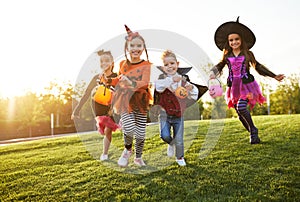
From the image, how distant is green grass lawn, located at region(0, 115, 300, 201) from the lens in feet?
11.1

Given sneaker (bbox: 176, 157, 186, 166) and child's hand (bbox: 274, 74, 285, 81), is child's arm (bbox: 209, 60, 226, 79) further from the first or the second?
sneaker (bbox: 176, 157, 186, 166)

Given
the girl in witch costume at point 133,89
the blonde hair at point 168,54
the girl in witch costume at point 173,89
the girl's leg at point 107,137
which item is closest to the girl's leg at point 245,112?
the girl in witch costume at point 173,89

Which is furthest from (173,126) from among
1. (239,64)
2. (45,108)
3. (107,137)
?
(45,108)

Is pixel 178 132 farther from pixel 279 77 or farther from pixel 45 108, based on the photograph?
pixel 45 108

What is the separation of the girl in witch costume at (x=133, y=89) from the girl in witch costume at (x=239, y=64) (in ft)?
3.23

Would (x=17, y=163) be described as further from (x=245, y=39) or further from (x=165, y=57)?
(x=245, y=39)

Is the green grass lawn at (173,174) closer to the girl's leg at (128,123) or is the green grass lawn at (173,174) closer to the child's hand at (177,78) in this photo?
the girl's leg at (128,123)

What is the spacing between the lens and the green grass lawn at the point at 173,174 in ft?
11.1

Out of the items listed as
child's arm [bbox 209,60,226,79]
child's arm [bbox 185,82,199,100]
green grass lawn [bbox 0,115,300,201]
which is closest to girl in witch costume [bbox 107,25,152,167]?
child's arm [bbox 185,82,199,100]

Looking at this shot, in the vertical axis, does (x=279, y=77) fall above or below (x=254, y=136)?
above

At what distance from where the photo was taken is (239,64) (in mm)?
4160

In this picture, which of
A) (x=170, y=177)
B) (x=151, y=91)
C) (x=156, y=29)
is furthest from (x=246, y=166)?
(x=156, y=29)

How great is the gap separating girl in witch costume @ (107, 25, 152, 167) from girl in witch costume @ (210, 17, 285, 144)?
38.7 inches

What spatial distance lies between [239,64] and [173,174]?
1.51 m
